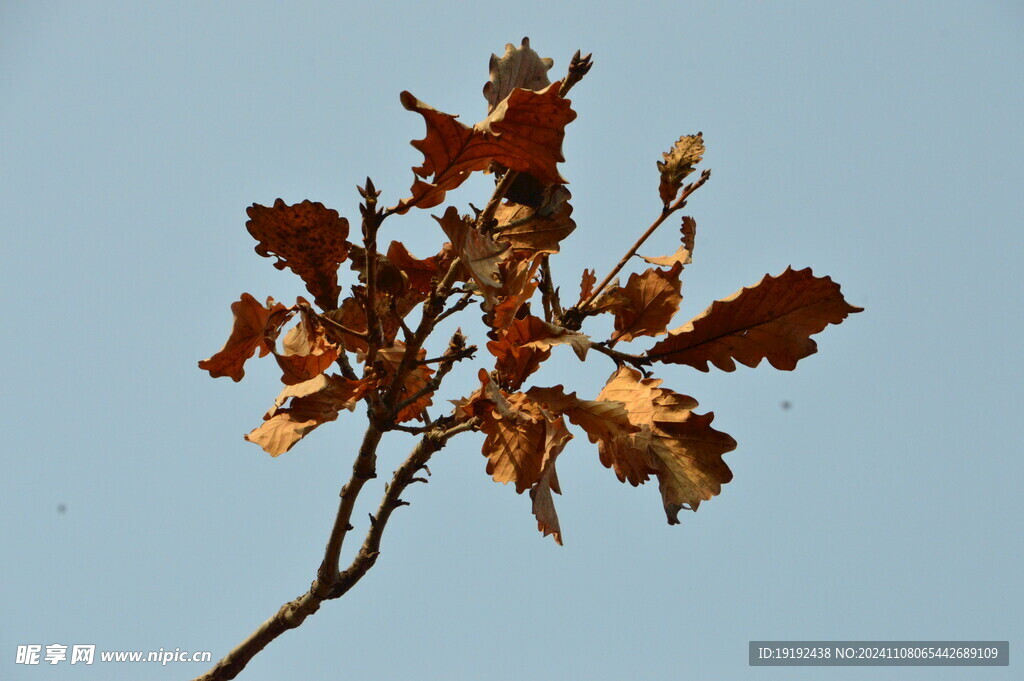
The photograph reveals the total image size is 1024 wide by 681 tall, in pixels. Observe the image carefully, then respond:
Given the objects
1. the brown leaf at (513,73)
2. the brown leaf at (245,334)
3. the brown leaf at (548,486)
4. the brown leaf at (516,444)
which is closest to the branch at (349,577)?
the brown leaf at (516,444)

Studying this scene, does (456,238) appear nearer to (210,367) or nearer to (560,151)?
(560,151)

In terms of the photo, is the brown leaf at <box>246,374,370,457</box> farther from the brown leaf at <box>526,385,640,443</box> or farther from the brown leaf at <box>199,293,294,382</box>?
the brown leaf at <box>526,385,640,443</box>

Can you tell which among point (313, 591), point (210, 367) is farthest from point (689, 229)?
point (313, 591)

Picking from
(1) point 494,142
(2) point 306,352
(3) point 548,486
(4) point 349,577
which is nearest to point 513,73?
(1) point 494,142

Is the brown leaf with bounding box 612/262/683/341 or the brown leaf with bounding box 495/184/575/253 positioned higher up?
the brown leaf with bounding box 495/184/575/253

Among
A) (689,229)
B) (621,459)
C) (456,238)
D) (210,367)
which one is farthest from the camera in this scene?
(689,229)

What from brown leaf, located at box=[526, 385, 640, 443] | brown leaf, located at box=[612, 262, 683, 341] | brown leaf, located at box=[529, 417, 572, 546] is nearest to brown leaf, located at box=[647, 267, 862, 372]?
brown leaf, located at box=[612, 262, 683, 341]

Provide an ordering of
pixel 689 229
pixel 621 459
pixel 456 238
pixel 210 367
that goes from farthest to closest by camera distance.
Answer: pixel 689 229 → pixel 621 459 → pixel 210 367 → pixel 456 238
